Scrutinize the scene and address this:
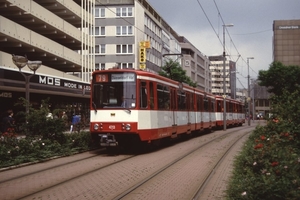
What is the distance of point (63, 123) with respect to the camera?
17.4 m

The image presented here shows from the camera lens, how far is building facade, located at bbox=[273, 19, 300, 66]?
465 ft

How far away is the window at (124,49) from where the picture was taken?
6538 centimetres

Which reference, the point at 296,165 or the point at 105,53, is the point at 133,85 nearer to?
the point at 296,165

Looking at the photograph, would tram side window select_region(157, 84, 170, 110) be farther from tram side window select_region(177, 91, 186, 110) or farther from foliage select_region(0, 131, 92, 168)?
foliage select_region(0, 131, 92, 168)

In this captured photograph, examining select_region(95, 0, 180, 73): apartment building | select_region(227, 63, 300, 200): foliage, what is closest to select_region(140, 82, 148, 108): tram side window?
select_region(227, 63, 300, 200): foliage

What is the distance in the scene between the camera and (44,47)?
37531 mm

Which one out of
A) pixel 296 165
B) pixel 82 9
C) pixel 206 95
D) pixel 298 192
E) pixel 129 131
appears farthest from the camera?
pixel 82 9

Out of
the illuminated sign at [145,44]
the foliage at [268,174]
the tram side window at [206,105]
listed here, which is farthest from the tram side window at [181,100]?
the illuminated sign at [145,44]

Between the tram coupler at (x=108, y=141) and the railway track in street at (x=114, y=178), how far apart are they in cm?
51

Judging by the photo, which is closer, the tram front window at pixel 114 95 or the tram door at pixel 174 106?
the tram front window at pixel 114 95

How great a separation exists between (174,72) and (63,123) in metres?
36.1

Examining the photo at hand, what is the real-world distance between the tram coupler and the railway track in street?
0.51 m

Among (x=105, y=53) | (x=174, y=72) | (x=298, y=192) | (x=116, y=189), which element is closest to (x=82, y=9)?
(x=174, y=72)

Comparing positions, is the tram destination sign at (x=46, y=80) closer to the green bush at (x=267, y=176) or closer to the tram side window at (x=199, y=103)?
the tram side window at (x=199, y=103)
